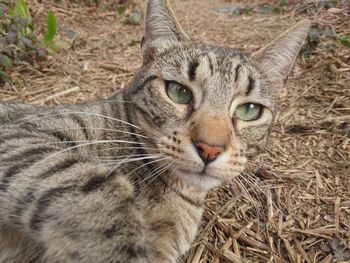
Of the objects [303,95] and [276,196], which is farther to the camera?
[303,95]

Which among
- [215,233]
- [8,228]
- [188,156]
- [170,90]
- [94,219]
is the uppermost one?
[170,90]

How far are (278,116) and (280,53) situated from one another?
94 cm

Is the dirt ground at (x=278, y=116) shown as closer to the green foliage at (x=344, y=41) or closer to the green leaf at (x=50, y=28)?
the green foliage at (x=344, y=41)

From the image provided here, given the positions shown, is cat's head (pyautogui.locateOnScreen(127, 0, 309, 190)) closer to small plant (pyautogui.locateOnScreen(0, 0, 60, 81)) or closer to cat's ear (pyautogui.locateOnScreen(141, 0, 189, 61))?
cat's ear (pyautogui.locateOnScreen(141, 0, 189, 61))

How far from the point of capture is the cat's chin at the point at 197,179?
6.13 ft

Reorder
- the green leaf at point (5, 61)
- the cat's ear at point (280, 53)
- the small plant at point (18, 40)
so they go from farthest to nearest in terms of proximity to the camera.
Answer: the small plant at point (18, 40), the green leaf at point (5, 61), the cat's ear at point (280, 53)

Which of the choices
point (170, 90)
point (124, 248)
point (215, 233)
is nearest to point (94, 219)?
point (124, 248)

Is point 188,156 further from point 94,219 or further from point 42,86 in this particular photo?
point 42,86

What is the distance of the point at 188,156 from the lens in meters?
1.80

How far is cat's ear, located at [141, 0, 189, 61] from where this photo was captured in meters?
2.23

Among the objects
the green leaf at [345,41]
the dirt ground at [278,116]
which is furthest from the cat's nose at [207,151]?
the green leaf at [345,41]

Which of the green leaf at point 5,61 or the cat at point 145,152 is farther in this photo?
the green leaf at point 5,61

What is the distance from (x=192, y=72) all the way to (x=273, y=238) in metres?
0.95

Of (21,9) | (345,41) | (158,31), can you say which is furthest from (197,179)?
(21,9)
